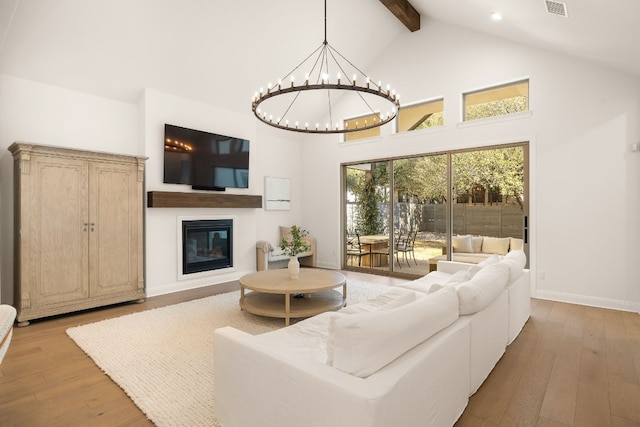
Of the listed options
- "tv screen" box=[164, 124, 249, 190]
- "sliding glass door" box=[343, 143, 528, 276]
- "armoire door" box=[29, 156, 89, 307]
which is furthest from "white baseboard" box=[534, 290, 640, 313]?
"armoire door" box=[29, 156, 89, 307]

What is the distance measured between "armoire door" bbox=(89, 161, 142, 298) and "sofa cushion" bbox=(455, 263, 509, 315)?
4.04 meters

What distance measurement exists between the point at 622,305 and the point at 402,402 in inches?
179

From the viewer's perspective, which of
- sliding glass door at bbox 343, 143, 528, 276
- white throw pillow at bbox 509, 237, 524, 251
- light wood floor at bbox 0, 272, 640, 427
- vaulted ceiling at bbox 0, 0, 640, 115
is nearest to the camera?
light wood floor at bbox 0, 272, 640, 427

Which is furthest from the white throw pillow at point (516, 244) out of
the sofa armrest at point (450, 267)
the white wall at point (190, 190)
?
the white wall at point (190, 190)

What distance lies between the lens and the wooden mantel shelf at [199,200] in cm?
483

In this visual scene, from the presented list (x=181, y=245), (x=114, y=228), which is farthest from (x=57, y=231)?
(x=181, y=245)

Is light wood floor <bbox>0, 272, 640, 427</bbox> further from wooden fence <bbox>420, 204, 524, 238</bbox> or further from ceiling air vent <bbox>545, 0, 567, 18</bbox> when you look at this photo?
ceiling air vent <bbox>545, 0, 567, 18</bbox>

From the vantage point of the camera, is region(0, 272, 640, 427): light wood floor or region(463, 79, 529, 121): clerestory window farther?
region(463, 79, 529, 121): clerestory window

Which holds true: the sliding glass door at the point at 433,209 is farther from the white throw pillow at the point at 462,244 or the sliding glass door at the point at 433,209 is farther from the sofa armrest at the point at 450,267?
the sofa armrest at the point at 450,267

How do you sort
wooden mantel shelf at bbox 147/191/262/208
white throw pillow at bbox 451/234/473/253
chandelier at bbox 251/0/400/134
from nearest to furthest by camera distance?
wooden mantel shelf at bbox 147/191/262/208, white throw pillow at bbox 451/234/473/253, chandelier at bbox 251/0/400/134

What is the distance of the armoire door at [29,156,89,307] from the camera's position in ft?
12.2

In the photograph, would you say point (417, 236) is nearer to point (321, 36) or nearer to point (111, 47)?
point (321, 36)

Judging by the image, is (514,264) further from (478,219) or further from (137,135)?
(137,135)

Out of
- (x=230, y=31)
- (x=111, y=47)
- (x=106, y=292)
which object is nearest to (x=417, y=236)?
(x=230, y=31)
